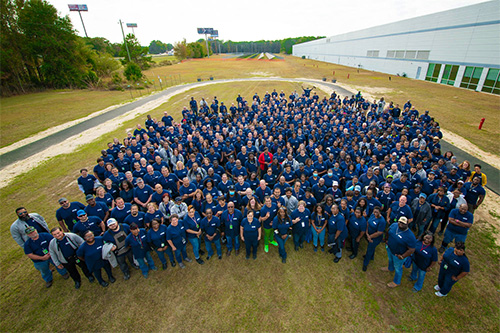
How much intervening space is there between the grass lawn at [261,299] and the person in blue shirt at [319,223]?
0.49 m

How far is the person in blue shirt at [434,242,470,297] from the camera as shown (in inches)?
176

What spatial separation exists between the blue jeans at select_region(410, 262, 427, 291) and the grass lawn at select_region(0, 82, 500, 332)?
0.18m

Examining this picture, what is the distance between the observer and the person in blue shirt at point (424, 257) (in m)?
4.74

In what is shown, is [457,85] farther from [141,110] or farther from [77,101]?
[77,101]

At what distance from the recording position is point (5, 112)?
79.8 ft

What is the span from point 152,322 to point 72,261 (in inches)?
103

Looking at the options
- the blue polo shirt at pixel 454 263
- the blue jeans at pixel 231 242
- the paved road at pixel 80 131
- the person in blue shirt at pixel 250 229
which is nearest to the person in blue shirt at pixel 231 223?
the blue jeans at pixel 231 242

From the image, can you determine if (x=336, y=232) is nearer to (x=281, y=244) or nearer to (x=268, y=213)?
(x=281, y=244)

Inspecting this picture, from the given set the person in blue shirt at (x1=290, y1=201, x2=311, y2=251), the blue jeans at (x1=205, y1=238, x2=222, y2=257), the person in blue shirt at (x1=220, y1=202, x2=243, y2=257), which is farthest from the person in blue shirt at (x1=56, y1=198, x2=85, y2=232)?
the person in blue shirt at (x1=290, y1=201, x2=311, y2=251)

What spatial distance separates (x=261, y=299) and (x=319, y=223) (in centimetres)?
257

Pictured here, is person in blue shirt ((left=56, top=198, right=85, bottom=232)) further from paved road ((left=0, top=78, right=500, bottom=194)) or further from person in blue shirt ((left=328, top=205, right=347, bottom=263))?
paved road ((left=0, top=78, right=500, bottom=194))

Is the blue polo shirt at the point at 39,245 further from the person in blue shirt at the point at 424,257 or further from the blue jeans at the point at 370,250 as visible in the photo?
the person in blue shirt at the point at 424,257

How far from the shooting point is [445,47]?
108 feet

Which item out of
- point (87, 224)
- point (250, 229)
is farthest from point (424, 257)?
Result: point (87, 224)
